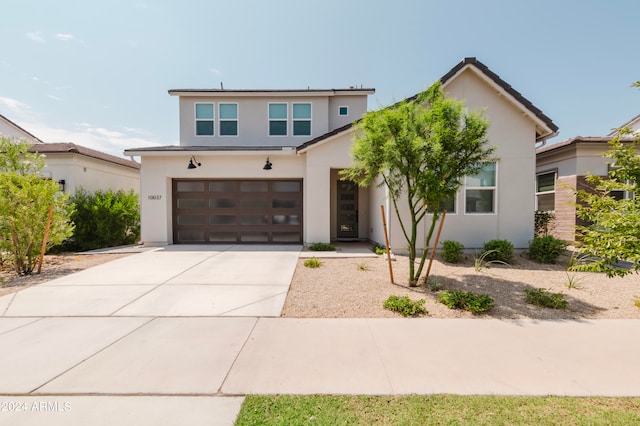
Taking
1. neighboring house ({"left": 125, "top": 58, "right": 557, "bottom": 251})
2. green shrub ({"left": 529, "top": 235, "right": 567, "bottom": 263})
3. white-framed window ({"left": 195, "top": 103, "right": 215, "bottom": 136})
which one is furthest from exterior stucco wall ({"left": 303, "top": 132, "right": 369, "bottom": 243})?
green shrub ({"left": 529, "top": 235, "right": 567, "bottom": 263})

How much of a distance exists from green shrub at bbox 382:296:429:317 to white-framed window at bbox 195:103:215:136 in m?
11.1

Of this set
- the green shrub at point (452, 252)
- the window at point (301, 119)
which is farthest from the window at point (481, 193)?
the window at point (301, 119)

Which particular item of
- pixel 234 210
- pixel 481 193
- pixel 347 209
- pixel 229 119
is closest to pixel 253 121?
pixel 229 119

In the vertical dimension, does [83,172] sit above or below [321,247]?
above

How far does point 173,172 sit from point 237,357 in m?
9.28

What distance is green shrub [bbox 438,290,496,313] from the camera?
14.1 ft

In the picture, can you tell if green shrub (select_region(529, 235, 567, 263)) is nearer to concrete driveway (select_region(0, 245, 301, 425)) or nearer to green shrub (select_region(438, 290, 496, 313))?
green shrub (select_region(438, 290, 496, 313))

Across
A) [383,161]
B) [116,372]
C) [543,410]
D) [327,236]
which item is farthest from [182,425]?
[327,236]

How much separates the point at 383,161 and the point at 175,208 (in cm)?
889

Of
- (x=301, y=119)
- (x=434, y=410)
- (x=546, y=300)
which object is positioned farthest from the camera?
(x=301, y=119)

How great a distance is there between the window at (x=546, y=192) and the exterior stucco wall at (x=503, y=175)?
4.13m

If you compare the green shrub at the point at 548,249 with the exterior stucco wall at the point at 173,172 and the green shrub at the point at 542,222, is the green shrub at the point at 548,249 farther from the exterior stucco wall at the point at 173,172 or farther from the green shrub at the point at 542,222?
the exterior stucco wall at the point at 173,172

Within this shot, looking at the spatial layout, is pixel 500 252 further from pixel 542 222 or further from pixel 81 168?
pixel 81 168

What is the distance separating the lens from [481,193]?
27.6ft
